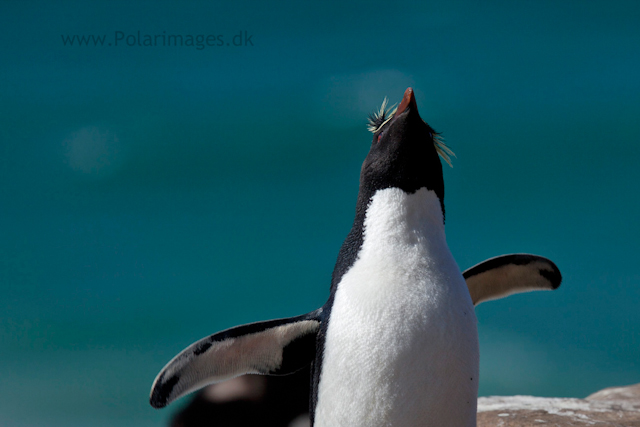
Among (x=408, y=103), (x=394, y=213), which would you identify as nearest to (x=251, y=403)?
(x=394, y=213)

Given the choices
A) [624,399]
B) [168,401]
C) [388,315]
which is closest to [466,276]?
[388,315]

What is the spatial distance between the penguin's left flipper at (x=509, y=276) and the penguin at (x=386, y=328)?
1.00 metres

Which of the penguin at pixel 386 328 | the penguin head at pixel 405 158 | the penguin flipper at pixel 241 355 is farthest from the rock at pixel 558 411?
the penguin head at pixel 405 158

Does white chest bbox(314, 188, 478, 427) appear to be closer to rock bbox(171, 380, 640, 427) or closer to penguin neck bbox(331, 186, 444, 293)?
penguin neck bbox(331, 186, 444, 293)

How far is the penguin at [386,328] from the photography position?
2219mm

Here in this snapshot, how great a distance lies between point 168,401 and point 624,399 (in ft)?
14.8

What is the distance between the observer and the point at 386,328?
2252 mm

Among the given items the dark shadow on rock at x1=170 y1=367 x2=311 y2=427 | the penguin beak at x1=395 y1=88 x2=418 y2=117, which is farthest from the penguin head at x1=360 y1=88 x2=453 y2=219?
the dark shadow on rock at x1=170 y1=367 x2=311 y2=427

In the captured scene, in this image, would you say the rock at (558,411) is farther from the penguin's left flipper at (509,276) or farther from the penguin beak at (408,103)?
the penguin beak at (408,103)

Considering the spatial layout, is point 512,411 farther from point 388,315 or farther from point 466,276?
point 388,315

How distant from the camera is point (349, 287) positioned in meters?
2.45

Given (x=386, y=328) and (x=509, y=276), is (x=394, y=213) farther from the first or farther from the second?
(x=509, y=276)

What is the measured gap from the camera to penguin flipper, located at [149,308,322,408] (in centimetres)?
266

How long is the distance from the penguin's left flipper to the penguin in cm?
100
